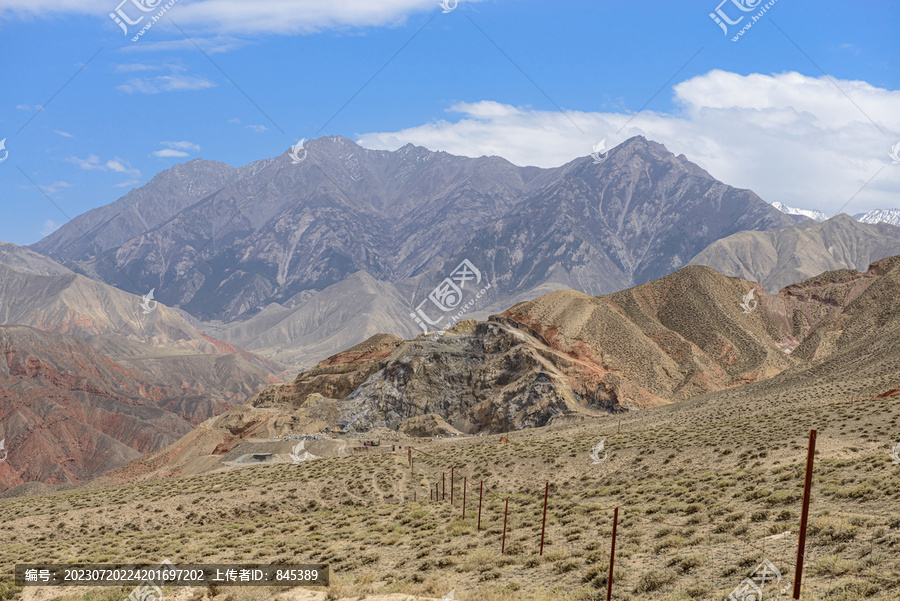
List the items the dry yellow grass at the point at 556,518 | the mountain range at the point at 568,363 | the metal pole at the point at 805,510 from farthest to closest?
the mountain range at the point at 568,363 → the dry yellow grass at the point at 556,518 → the metal pole at the point at 805,510

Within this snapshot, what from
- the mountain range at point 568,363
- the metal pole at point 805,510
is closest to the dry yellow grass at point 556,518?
the metal pole at point 805,510

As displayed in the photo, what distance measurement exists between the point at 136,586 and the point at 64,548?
1023 centimetres

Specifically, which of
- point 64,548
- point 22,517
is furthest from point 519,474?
point 22,517

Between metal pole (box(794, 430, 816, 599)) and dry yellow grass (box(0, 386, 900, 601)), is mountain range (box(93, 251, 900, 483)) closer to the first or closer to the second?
dry yellow grass (box(0, 386, 900, 601))

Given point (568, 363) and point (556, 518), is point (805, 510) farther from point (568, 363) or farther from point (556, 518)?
point (568, 363)

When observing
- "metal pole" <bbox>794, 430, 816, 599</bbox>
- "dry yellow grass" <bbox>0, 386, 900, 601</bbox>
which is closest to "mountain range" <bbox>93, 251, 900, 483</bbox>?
"dry yellow grass" <bbox>0, 386, 900, 601</bbox>

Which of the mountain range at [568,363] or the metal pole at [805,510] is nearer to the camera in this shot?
the metal pole at [805,510]

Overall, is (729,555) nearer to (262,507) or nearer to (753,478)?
(753,478)

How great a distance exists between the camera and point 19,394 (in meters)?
170

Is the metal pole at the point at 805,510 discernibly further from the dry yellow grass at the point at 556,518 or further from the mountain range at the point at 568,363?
the mountain range at the point at 568,363

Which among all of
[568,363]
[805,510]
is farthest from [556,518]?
[568,363]

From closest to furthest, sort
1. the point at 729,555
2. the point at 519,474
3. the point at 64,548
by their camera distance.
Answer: the point at 729,555 → the point at 64,548 → the point at 519,474

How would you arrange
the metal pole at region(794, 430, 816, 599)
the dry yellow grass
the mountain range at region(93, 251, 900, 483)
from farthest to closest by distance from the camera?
the mountain range at region(93, 251, 900, 483) < the dry yellow grass < the metal pole at region(794, 430, 816, 599)

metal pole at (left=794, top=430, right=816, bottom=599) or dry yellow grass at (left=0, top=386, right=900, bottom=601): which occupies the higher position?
metal pole at (left=794, top=430, right=816, bottom=599)
